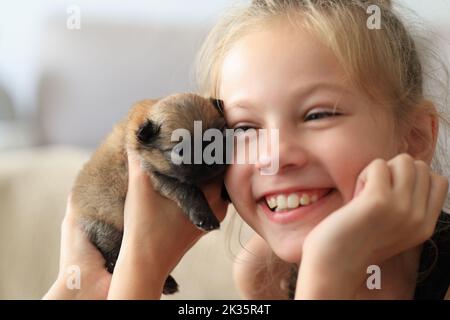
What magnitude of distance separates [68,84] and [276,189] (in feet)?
6.15

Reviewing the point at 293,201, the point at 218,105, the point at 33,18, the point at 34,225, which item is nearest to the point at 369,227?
the point at 293,201

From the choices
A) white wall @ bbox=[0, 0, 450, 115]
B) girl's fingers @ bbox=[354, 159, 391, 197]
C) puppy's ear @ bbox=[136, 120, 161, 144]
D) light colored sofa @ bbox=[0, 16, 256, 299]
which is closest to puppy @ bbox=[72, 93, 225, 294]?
puppy's ear @ bbox=[136, 120, 161, 144]

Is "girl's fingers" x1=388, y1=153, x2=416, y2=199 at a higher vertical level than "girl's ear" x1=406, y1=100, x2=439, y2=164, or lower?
lower

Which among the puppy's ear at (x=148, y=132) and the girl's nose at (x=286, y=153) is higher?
the puppy's ear at (x=148, y=132)

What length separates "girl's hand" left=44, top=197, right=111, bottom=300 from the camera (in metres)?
1.24

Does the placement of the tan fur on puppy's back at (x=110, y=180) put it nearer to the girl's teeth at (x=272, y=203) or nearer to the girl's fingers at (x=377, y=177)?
the girl's teeth at (x=272, y=203)

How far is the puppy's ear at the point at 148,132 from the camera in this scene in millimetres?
Answer: 1135

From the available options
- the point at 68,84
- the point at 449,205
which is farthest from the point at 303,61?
the point at 68,84

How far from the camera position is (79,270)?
1262 mm

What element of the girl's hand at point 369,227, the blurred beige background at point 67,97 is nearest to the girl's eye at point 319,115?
the girl's hand at point 369,227

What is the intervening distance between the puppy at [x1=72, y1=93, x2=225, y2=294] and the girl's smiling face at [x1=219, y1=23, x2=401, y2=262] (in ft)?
0.38

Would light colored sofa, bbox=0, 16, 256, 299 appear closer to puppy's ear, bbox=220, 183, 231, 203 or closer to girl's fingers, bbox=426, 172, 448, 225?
puppy's ear, bbox=220, 183, 231, 203

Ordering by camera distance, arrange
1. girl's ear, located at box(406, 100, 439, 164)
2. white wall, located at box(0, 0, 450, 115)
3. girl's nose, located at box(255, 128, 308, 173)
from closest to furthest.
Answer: girl's nose, located at box(255, 128, 308, 173) < girl's ear, located at box(406, 100, 439, 164) < white wall, located at box(0, 0, 450, 115)

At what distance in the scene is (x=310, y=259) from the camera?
79 cm
